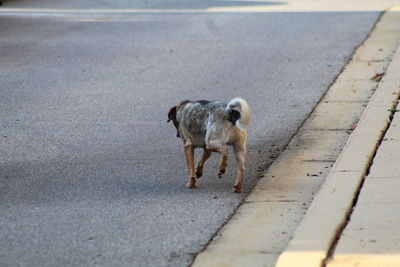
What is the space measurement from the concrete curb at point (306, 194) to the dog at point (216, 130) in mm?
377

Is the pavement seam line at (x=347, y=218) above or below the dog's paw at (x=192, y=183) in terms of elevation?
above

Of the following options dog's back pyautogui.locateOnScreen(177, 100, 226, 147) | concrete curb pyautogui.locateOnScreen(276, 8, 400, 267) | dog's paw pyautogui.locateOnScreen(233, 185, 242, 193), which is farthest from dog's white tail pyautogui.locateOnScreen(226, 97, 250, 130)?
concrete curb pyautogui.locateOnScreen(276, 8, 400, 267)

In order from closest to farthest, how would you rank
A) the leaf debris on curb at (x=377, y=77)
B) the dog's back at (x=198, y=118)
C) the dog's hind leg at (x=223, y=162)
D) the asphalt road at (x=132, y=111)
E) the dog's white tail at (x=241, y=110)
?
the asphalt road at (x=132, y=111) < the dog's white tail at (x=241, y=110) < the dog's hind leg at (x=223, y=162) < the dog's back at (x=198, y=118) < the leaf debris on curb at (x=377, y=77)

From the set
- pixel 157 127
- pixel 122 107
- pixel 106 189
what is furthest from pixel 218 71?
pixel 106 189

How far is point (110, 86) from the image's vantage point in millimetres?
14125

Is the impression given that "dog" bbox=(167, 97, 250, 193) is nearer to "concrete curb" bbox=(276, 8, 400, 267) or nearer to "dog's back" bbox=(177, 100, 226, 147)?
"dog's back" bbox=(177, 100, 226, 147)

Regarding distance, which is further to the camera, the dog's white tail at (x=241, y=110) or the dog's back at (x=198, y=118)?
the dog's back at (x=198, y=118)

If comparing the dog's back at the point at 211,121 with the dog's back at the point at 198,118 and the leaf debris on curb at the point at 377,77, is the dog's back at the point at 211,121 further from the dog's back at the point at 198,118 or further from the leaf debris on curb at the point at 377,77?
the leaf debris on curb at the point at 377,77

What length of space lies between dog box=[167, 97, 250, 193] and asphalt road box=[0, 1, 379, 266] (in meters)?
0.21

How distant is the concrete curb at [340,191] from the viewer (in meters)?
6.98

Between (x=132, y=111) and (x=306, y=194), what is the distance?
13.5 ft

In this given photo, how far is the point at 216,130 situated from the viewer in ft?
28.6

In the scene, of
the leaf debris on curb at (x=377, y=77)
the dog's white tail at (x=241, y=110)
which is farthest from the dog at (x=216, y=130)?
the leaf debris on curb at (x=377, y=77)

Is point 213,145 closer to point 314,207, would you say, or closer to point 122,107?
point 314,207
